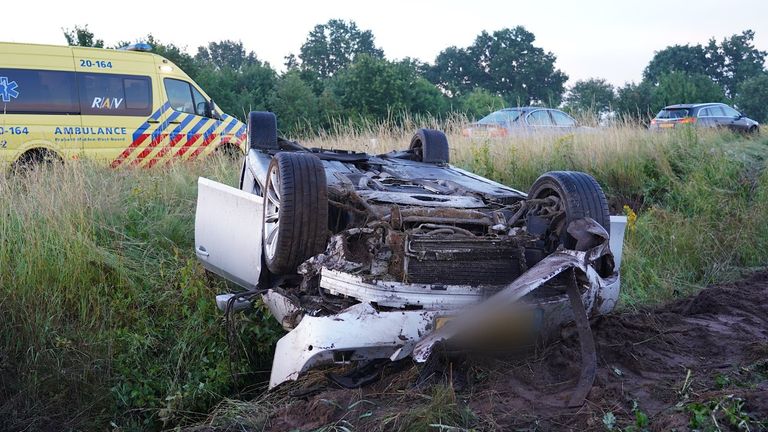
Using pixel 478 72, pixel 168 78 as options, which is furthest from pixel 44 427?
pixel 478 72

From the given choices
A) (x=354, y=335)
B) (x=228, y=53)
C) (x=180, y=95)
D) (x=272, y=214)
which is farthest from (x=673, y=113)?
(x=228, y=53)

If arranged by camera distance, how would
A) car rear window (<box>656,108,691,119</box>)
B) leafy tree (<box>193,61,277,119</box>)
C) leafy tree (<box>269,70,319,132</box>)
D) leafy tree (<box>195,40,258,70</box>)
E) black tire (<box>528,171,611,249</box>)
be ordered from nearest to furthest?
black tire (<box>528,171,611,249</box>) < leafy tree (<box>269,70,319,132</box>) < car rear window (<box>656,108,691,119</box>) < leafy tree (<box>193,61,277,119</box>) < leafy tree (<box>195,40,258,70</box>)

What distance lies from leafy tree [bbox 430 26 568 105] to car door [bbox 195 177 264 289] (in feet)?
132

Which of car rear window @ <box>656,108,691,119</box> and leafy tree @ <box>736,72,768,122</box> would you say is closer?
car rear window @ <box>656,108,691,119</box>

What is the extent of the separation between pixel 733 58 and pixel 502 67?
1946 centimetres

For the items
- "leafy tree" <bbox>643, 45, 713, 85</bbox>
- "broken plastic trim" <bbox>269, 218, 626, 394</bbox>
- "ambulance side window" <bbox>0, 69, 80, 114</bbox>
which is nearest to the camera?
"broken plastic trim" <bbox>269, 218, 626, 394</bbox>

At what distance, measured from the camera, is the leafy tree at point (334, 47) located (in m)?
50.4

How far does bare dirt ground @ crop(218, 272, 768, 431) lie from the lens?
2.80 metres

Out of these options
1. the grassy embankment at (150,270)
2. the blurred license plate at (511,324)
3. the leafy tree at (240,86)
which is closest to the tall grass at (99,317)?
the grassy embankment at (150,270)

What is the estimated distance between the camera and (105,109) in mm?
10836

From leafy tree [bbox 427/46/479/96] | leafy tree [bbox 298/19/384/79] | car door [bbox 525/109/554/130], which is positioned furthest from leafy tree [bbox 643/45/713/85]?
car door [bbox 525/109/554/130]

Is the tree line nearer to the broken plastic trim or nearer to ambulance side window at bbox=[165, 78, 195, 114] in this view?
ambulance side window at bbox=[165, 78, 195, 114]

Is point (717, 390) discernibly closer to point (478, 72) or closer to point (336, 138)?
point (336, 138)

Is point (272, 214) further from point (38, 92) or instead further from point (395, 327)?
point (38, 92)
